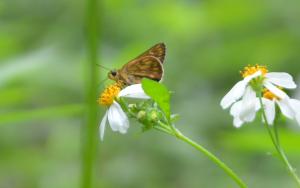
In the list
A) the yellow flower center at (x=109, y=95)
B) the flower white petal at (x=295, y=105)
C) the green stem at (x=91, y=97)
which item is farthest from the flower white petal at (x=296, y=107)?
the green stem at (x=91, y=97)

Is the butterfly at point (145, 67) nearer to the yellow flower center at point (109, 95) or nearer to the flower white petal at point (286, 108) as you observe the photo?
the yellow flower center at point (109, 95)

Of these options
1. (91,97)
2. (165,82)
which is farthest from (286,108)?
(165,82)

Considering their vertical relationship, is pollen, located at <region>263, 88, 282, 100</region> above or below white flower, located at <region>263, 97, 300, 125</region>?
above

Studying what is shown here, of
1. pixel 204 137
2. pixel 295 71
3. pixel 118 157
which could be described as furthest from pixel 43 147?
pixel 295 71

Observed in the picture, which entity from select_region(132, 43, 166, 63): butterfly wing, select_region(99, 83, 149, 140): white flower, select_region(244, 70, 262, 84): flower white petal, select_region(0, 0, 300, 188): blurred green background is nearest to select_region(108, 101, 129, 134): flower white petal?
select_region(99, 83, 149, 140): white flower

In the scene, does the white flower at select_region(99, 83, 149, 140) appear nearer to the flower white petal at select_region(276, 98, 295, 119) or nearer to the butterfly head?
the butterfly head

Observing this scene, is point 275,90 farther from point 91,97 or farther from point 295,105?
point 91,97
